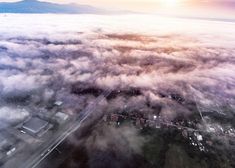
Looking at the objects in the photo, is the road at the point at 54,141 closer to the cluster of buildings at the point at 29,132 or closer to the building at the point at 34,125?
the cluster of buildings at the point at 29,132

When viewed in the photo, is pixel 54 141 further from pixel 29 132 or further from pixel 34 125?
pixel 34 125

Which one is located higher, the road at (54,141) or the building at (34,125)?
the building at (34,125)

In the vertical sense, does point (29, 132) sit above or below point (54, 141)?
above

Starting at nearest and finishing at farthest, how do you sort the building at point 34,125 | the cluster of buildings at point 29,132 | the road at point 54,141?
the road at point 54,141
the cluster of buildings at point 29,132
the building at point 34,125

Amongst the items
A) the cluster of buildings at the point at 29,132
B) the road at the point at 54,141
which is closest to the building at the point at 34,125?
the cluster of buildings at the point at 29,132

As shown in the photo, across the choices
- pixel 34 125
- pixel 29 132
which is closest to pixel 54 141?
pixel 29 132

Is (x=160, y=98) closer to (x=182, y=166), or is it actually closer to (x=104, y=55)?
(x=182, y=166)

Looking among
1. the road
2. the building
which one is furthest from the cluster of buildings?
the road

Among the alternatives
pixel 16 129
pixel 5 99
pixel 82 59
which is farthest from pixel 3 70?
pixel 16 129
